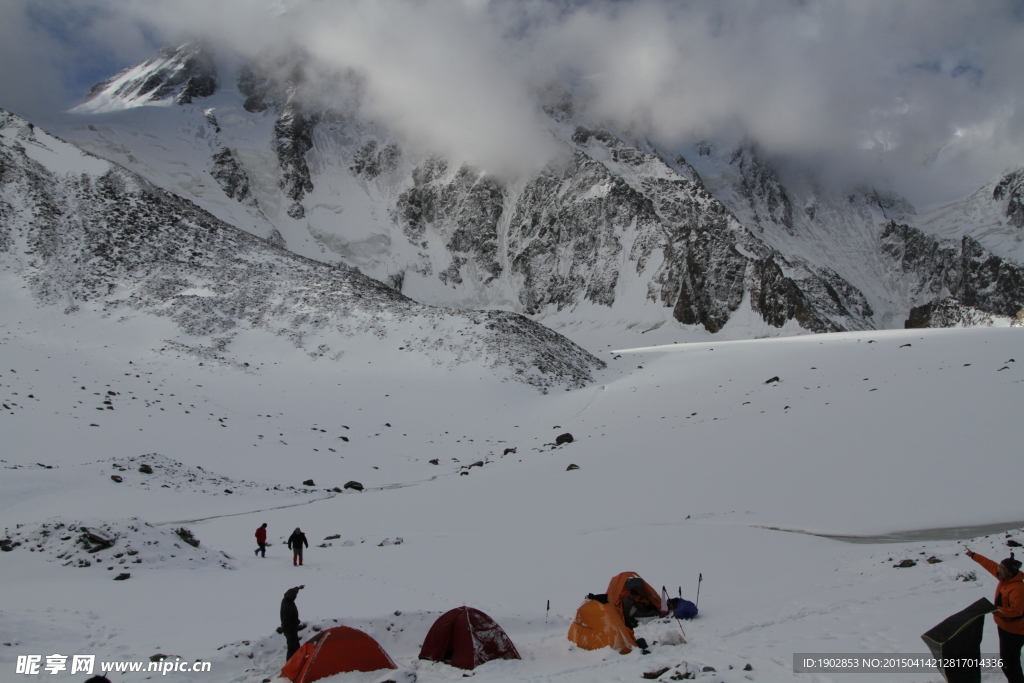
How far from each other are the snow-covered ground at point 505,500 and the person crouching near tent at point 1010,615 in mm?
1143

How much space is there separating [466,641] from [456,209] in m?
123

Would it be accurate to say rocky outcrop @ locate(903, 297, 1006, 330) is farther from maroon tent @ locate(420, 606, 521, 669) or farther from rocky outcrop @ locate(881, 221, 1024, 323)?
maroon tent @ locate(420, 606, 521, 669)

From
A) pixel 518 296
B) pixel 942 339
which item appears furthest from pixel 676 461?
pixel 518 296

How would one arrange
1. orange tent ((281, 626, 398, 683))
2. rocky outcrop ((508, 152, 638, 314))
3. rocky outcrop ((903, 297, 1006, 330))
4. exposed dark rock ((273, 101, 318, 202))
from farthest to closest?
exposed dark rock ((273, 101, 318, 202)) < rocky outcrop ((508, 152, 638, 314)) < rocky outcrop ((903, 297, 1006, 330)) < orange tent ((281, 626, 398, 683))

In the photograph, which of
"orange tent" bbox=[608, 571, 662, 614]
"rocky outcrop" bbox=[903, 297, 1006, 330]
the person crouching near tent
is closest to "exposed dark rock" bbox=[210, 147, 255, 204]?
"orange tent" bbox=[608, 571, 662, 614]

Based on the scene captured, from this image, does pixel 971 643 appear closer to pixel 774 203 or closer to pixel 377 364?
pixel 377 364

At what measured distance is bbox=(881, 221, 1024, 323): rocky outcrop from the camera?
155 meters

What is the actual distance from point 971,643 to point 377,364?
4063 centimetres

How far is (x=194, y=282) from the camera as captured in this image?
49781 mm

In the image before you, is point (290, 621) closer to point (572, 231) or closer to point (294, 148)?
A: point (572, 231)

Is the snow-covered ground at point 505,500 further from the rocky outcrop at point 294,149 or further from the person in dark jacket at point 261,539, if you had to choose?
the rocky outcrop at point 294,149

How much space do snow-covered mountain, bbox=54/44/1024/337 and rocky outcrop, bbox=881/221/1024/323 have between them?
121 cm

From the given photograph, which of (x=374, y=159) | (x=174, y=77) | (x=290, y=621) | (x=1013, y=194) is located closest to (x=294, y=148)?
(x=374, y=159)

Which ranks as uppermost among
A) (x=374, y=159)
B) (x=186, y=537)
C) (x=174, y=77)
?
(x=174, y=77)
